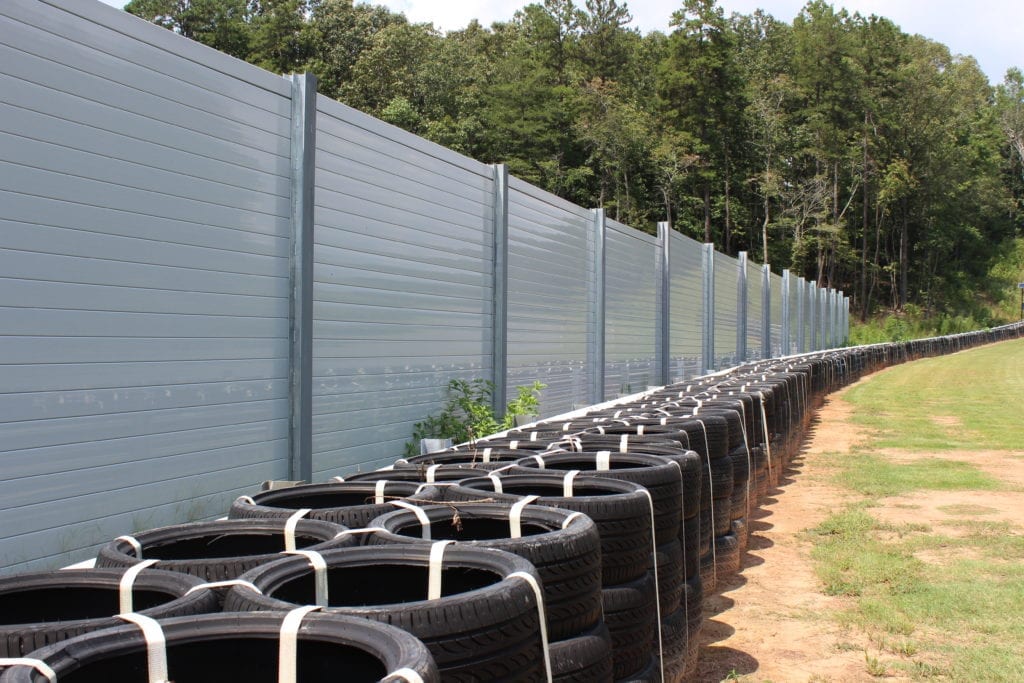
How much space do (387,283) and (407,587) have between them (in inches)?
234

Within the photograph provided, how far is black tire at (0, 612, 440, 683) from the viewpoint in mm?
2084

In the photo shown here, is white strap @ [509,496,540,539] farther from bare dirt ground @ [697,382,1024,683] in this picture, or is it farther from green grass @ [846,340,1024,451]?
green grass @ [846,340,1024,451]

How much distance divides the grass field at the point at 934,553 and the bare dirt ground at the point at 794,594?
70 millimetres

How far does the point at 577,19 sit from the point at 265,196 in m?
72.0

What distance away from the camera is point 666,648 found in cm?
451

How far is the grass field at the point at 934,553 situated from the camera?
5617mm

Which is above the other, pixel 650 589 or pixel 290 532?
pixel 290 532

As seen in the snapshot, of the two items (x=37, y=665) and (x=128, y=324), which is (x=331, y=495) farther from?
(x=37, y=665)

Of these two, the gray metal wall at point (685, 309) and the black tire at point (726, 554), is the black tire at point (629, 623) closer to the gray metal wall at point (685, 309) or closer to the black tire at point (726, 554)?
the black tire at point (726, 554)

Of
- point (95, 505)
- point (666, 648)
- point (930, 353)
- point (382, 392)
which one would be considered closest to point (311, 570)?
point (666, 648)

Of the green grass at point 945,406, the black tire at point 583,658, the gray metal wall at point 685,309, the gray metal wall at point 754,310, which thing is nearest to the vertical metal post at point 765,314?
the gray metal wall at point 754,310

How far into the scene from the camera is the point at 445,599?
241 cm

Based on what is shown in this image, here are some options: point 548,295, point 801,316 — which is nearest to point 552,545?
point 548,295

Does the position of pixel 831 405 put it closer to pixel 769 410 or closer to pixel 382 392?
pixel 769 410
